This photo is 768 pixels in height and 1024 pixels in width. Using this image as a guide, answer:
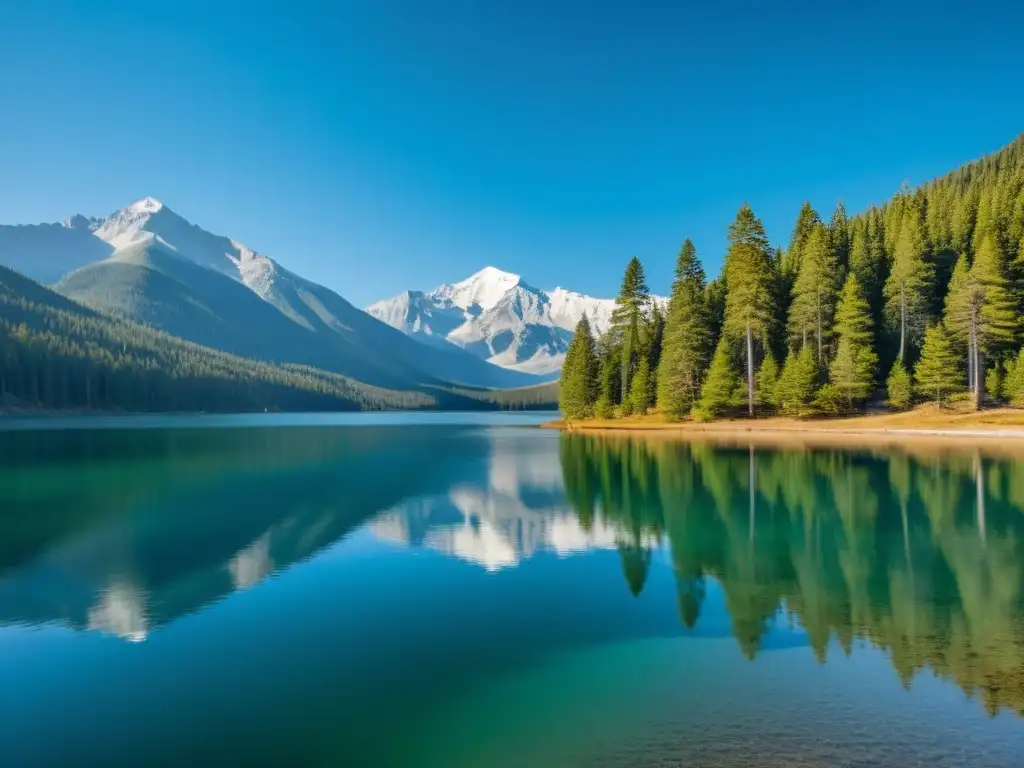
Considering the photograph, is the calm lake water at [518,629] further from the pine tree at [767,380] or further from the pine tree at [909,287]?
the pine tree at [909,287]

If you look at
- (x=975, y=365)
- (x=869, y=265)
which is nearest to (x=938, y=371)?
(x=975, y=365)

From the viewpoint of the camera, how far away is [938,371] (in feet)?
251

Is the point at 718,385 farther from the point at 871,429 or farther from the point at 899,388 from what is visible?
the point at 899,388

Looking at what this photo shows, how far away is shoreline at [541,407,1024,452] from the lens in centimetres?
6906

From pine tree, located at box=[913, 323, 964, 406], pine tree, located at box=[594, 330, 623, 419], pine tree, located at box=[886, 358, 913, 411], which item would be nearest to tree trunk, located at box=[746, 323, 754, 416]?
pine tree, located at box=[886, 358, 913, 411]

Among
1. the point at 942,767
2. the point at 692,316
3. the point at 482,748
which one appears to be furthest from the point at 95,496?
the point at 692,316

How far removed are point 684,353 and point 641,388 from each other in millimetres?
9895

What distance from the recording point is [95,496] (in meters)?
39.7

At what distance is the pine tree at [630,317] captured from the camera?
4161 inches

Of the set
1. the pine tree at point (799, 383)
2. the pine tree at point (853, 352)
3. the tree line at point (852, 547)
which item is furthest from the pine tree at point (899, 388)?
the tree line at point (852, 547)

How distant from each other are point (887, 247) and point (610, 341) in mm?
46689

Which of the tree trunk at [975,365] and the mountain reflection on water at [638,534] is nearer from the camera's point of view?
the mountain reflection on water at [638,534]

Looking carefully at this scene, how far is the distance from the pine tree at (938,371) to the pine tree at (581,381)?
48.3 metres

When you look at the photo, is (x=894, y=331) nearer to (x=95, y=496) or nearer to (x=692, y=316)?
(x=692, y=316)
